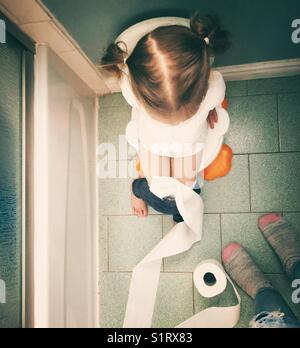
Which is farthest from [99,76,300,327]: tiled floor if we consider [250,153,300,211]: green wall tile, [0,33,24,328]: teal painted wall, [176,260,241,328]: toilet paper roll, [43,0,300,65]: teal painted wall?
[0,33,24,328]: teal painted wall

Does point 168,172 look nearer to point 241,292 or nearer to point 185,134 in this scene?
point 185,134

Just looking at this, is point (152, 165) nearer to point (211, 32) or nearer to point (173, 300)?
point (211, 32)

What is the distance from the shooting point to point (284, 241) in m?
1.18

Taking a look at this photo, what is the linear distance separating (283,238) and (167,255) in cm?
43

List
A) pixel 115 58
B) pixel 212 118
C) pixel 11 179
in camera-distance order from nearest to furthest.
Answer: pixel 11 179, pixel 115 58, pixel 212 118

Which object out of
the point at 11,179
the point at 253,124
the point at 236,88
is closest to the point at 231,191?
the point at 253,124

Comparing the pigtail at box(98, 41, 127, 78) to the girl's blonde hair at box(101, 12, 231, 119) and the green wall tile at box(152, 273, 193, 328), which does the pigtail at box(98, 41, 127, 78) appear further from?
the green wall tile at box(152, 273, 193, 328)

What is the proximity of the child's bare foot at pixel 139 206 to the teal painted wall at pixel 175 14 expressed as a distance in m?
0.53

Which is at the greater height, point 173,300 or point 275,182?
point 275,182

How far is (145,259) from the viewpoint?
1.21 meters

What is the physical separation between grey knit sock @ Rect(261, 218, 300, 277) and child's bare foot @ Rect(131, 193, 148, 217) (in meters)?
0.45

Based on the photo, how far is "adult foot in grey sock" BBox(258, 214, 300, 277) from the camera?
45.8 inches

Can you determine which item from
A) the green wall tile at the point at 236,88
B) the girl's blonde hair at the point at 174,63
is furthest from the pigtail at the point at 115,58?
the green wall tile at the point at 236,88
